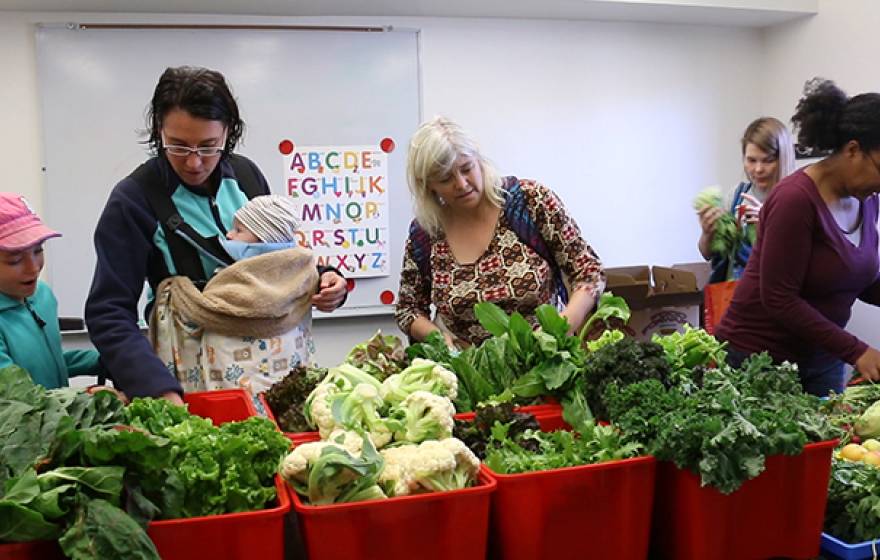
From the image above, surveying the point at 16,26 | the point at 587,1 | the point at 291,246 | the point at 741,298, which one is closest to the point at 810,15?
the point at 587,1

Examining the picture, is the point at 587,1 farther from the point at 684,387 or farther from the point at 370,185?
the point at 684,387

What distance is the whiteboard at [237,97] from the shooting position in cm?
383

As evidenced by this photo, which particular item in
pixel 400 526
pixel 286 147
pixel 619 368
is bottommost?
pixel 400 526

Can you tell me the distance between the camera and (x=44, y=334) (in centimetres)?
200

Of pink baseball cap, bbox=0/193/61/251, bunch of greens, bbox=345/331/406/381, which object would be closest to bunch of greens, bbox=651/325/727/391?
bunch of greens, bbox=345/331/406/381

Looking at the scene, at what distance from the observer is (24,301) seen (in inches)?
77.7

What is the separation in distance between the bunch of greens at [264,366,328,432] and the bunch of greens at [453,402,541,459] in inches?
13.0

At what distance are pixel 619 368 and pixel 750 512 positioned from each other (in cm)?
31

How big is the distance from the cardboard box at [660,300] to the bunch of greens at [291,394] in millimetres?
2648

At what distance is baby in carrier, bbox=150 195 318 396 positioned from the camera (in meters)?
1.80

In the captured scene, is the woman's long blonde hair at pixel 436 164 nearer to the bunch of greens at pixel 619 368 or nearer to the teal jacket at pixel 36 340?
the bunch of greens at pixel 619 368

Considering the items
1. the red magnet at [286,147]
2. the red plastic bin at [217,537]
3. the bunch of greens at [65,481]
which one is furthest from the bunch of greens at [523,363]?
the red magnet at [286,147]

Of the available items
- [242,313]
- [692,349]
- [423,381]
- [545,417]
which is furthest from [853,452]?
[242,313]

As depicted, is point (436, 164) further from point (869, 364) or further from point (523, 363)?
point (869, 364)
